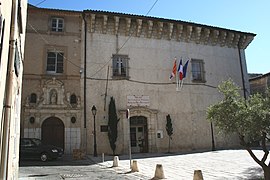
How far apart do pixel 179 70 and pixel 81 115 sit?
7.83 m

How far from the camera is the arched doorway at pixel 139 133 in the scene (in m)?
19.1

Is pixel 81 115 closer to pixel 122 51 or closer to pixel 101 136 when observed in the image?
pixel 101 136

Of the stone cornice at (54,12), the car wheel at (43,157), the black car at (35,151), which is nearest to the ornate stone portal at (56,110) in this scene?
the black car at (35,151)

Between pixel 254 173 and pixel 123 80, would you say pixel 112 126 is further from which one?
pixel 254 173

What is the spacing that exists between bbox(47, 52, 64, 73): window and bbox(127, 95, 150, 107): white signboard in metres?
5.21

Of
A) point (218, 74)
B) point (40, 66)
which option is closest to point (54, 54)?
point (40, 66)

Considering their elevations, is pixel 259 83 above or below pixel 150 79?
above

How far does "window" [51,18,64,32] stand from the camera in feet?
61.3

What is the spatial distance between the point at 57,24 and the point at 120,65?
213 inches

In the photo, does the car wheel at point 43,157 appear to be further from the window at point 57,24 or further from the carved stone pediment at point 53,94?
the window at point 57,24

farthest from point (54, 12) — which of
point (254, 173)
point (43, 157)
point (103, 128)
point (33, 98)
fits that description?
point (254, 173)

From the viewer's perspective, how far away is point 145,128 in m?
19.3

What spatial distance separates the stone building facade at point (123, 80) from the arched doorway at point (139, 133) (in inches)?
2.9

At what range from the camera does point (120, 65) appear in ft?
63.8
